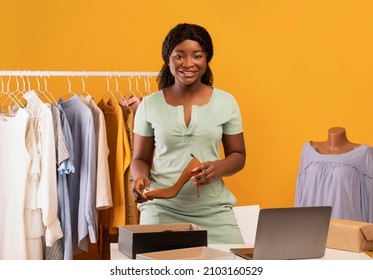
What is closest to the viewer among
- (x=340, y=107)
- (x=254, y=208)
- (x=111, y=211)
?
(x=254, y=208)

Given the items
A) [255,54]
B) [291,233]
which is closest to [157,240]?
[291,233]

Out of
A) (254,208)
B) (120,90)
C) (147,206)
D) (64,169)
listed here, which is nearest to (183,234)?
(147,206)

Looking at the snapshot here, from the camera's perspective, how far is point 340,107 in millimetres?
4980

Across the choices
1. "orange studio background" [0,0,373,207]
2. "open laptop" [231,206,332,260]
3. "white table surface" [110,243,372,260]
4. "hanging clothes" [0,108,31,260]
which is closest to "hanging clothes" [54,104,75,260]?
"hanging clothes" [0,108,31,260]

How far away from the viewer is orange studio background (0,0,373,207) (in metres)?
4.98

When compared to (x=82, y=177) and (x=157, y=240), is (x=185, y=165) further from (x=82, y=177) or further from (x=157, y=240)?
(x=82, y=177)

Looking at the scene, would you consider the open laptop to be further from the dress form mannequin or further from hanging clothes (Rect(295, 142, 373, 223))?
the dress form mannequin

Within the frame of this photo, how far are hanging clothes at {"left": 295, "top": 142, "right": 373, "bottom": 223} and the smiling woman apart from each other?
1.30m

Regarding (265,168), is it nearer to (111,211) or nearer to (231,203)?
(111,211)

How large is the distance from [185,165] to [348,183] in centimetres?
154

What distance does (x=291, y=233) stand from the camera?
7.64 ft

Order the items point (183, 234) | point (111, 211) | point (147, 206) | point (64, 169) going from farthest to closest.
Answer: point (111, 211) → point (64, 169) → point (147, 206) → point (183, 234)

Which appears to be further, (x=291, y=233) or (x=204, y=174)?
(x=204, y=174)

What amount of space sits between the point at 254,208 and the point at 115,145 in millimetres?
1134
